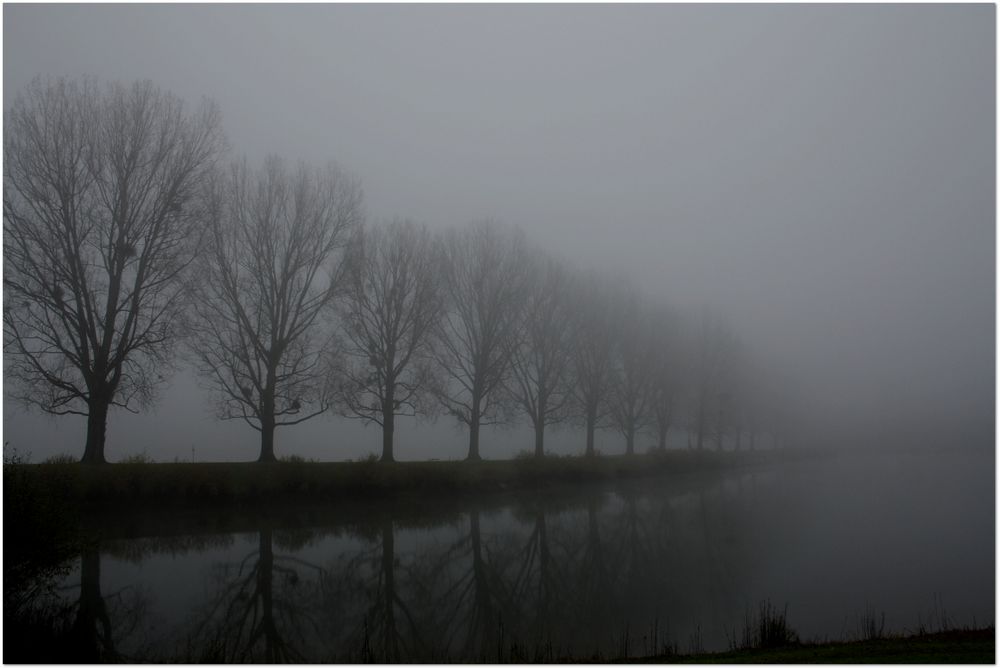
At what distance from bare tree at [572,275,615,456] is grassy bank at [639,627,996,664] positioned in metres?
28.2

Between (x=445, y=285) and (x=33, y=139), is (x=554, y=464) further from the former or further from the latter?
(x=33, y=139)

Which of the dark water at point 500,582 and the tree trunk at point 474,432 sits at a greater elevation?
the tree trunk at point 474,432

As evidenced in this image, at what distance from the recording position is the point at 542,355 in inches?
1462

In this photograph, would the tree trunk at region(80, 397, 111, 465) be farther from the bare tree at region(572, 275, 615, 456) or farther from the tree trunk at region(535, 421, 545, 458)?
the bare tree at region(572, 275, 615, 456)

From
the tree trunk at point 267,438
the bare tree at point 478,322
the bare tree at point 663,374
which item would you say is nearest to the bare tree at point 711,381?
the bare tree at point 663,374

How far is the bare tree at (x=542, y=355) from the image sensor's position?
36531 mm

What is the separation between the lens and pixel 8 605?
32.8 feet

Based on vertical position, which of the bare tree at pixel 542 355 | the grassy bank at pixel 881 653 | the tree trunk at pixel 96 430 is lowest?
the grassy bank at pixel 881 653

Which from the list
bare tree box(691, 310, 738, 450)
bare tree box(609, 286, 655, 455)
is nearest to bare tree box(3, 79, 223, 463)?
bare tree box(609, 286, 655, 455)

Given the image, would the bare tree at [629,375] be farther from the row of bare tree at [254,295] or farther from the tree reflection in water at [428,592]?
the tree reflection in water at [428,592]

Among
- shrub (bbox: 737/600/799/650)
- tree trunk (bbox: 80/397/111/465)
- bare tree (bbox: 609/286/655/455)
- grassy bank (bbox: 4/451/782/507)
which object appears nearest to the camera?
shrub (bbox: 737/600/799/650)

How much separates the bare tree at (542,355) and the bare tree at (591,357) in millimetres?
1121

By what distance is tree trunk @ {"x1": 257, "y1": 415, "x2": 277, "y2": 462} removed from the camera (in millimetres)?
23672

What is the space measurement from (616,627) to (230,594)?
7.88 metres
